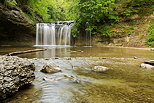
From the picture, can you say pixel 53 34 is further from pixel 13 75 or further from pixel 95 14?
pixel 13 75

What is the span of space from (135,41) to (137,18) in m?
3.75

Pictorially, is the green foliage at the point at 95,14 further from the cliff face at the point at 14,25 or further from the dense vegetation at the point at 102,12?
the cliff face at the point at 14,25

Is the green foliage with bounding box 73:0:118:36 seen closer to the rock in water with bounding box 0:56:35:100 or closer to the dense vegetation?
the dense vegetation

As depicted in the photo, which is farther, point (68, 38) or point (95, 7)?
point (68, 38)

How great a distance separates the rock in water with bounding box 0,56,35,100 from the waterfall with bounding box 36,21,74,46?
17.9 metres

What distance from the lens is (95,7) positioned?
54.4 feet

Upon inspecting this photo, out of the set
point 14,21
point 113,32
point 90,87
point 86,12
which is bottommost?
point 90,87

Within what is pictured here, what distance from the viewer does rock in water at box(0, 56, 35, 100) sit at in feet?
7.23

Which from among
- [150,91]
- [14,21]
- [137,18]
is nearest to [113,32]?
[137,18]

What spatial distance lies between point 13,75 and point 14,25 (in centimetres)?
1714

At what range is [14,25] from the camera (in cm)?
1748

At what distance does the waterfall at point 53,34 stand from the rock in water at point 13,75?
58.7ft

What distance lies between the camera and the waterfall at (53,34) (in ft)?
68.1

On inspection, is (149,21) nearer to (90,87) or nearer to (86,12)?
(86,12)
